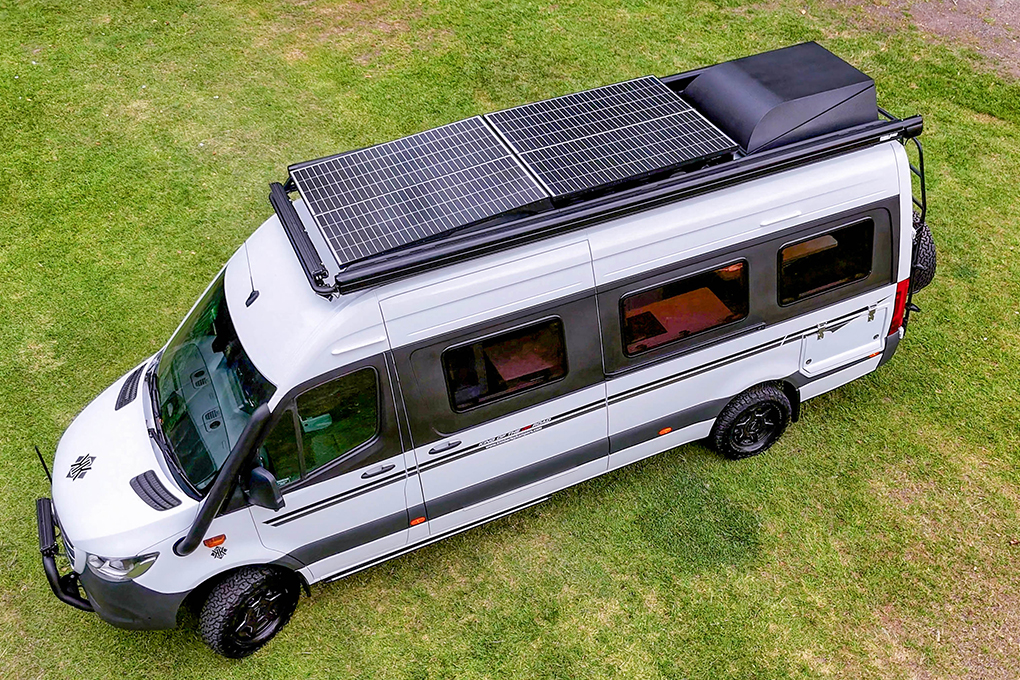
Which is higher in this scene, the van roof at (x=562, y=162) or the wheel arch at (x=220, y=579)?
the van roof at (x=562, y=162)

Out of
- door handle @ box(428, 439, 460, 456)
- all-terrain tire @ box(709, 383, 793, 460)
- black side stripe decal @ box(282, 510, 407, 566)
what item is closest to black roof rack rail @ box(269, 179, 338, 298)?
door handle @ box(428, 439, 460, 456)

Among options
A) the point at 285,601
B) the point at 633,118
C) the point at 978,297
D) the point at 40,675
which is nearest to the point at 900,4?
the point at 978,297

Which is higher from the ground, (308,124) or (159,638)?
(308,124)

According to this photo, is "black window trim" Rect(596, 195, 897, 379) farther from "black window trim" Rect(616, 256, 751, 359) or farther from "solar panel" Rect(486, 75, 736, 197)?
"solar panel" Rect(486, 75, 736, 197)

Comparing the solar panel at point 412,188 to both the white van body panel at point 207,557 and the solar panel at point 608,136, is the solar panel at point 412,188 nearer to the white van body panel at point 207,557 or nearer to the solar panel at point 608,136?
the solar panel at point 608,136

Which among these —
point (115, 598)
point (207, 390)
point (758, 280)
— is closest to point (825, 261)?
point (758, 280)

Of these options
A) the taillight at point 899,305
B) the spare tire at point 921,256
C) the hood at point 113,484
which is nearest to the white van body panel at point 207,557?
the hood at point 113,484

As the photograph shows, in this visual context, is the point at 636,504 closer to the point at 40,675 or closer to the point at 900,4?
the point at 40,675
